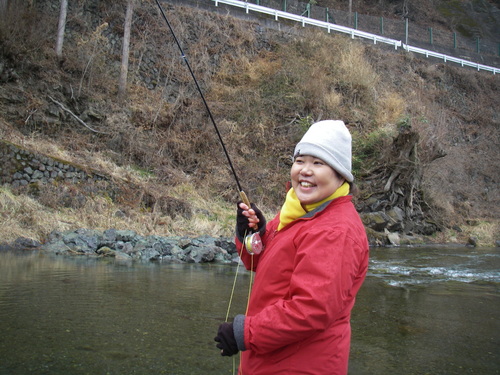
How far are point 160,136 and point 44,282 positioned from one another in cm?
1172

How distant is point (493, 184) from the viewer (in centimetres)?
2622

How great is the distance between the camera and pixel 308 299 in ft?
5.83

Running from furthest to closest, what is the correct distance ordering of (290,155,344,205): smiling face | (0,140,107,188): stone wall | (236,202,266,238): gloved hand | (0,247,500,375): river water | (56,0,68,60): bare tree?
1. (56,0,68,60): bare tree
2. (0,140,107,188): stone wall
3. (0,247,500,375): river water
4. (236,202,266,238): gloved hand
5. (290,155,344,205): smiling face

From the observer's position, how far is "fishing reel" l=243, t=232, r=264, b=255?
250 centimetres

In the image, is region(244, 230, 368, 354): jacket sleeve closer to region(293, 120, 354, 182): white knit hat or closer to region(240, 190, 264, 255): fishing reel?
region(293, 120, 354, 182): white knit hat

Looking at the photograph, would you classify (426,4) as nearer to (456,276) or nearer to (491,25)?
(491,25)

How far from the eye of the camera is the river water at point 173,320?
3398 millimetres

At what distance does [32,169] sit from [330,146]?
38.3 feet

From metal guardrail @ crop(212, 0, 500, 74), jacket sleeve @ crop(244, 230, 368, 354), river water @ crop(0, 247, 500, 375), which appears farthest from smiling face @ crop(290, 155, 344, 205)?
metal guardrail @ crop(212, 0, 500, 74)

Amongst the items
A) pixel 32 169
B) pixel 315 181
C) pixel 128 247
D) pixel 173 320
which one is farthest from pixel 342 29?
pixel 315 181

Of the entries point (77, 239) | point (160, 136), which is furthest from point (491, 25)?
point (77, 239)

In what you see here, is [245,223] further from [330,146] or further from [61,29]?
[61,29]

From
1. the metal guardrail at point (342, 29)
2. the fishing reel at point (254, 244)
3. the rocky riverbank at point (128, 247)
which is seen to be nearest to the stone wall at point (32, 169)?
the rocky riverbank at point (128, 247)

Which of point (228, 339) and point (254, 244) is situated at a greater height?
point (254, 244)
